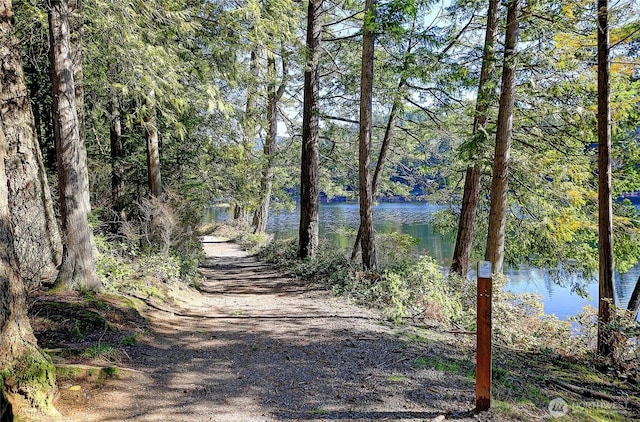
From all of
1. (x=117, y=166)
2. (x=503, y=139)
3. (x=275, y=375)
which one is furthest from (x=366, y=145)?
(x=117, y=166)

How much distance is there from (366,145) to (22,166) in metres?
6.32

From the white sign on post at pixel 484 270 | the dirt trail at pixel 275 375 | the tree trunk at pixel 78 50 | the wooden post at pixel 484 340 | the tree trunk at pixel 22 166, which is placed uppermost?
the tree trunk at pixel 78 50

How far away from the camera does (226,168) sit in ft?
43.6

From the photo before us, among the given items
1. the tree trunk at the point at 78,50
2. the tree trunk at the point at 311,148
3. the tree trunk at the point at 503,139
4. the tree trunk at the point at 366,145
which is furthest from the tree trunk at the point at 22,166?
the tree trunk at the point at 503,139

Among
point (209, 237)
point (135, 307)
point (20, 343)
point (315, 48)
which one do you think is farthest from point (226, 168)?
point (209, 237)

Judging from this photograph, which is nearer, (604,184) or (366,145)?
(604,184)

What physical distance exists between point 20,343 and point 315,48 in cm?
994

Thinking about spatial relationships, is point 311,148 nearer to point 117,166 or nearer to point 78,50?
point 117,166

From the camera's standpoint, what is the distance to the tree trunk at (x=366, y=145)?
354 inches

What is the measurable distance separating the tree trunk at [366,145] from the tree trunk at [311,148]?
2154 mm

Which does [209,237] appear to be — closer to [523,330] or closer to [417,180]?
[417,180]

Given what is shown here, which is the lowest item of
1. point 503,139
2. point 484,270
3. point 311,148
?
point 484,270

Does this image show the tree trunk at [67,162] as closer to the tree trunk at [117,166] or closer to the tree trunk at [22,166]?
the tree trunk at [22,166]

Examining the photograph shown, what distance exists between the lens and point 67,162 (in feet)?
17.6
